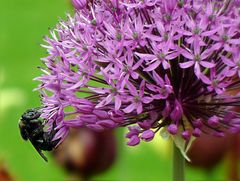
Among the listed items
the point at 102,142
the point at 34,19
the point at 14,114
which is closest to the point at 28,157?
the point at 14,114

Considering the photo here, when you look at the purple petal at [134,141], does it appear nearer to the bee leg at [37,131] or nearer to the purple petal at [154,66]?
the purple petal at [154,66]

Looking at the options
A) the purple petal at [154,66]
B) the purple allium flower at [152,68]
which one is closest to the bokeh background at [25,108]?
the purple allium flower at [152,68]

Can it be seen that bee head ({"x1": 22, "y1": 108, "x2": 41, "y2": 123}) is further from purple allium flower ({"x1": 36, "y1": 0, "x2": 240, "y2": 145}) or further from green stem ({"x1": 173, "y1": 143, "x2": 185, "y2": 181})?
green stem ({"x1": 173, "y1": 143, "x2": 185, "y2": 181})

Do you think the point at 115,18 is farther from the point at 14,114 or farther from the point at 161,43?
the point at 14,114

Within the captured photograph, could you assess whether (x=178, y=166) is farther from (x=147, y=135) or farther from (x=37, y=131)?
(x=37, y=131)

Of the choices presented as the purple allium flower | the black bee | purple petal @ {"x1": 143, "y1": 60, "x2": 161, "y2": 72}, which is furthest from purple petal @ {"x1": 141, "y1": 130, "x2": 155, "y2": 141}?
the black bee

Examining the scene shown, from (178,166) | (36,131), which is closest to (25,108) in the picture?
(36,131)

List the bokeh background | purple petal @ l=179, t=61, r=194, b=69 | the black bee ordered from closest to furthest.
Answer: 1. purple petal @ l=179, t=61, r=194, b=69
2. the black bee
3. the bokeh background
